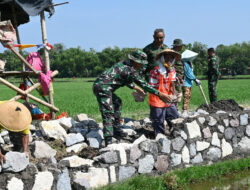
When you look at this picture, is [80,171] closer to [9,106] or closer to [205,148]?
[9,106]

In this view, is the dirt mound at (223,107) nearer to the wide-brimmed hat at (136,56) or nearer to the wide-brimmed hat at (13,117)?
the wide-brimmed hat at (136,56)

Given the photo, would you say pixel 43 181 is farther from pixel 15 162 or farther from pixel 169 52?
pixel 169 52

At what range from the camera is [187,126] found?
5.60 meters

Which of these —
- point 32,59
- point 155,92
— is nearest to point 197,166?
point 155,92

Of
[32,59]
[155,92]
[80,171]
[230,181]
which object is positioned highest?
[32,59]

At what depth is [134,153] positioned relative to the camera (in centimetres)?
480

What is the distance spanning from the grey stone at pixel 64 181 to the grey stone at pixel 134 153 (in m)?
1.02

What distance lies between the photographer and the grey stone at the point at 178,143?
17.4ft

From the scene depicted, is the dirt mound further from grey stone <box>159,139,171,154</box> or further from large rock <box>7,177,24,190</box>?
large rock <box>7,177,24,190</box>

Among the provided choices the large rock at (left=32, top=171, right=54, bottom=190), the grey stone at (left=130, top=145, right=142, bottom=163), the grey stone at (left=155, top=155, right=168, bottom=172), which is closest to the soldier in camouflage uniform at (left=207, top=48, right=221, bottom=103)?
the grey stone at (left=155, top=155, right=168, bottom=172)

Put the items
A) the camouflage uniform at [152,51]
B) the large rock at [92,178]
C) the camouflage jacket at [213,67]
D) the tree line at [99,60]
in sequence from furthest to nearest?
the tree line at [99,60], the camouflage jacket at [213,67], the camouflage uniform at [152,51], the large rock at [92,178]

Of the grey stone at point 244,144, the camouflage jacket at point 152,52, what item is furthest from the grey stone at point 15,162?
the grey stone at point 244,144

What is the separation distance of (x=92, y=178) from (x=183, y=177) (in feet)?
4.41

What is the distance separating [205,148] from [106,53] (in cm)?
10786
